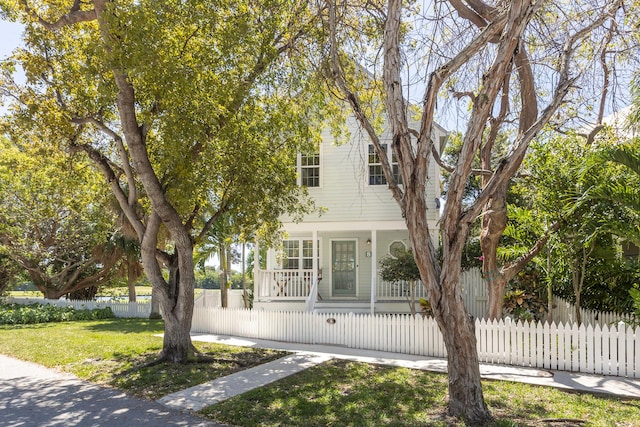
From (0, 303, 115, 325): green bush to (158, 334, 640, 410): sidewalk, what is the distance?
13681mm

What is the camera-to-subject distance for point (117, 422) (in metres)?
6.36

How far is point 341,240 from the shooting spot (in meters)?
18.4

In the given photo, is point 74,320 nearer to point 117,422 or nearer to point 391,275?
point 391,275

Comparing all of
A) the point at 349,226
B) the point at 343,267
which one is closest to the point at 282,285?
the point at 343,267

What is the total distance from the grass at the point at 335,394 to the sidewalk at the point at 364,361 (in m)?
0.33

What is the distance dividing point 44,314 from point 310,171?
13.2 m

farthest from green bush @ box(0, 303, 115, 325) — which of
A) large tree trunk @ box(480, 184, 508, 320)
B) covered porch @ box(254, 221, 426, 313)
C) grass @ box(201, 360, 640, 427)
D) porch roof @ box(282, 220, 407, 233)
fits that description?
large tree trunk @ box(480, 184, 508, 320)

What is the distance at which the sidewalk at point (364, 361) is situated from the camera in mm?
7520

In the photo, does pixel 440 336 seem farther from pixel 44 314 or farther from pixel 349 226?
pixel 44 314

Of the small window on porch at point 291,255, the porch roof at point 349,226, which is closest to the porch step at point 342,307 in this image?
the porch roof at point 349,226

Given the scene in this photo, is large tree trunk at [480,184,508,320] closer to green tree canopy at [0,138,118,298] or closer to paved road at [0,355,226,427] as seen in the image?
paved road at [0,355,226,427]

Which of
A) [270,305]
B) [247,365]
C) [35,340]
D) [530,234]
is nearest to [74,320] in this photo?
[35,340]

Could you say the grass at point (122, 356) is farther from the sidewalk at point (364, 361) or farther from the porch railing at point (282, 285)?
the porch railing at point (282, 285)

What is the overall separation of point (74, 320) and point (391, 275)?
14594 mm
